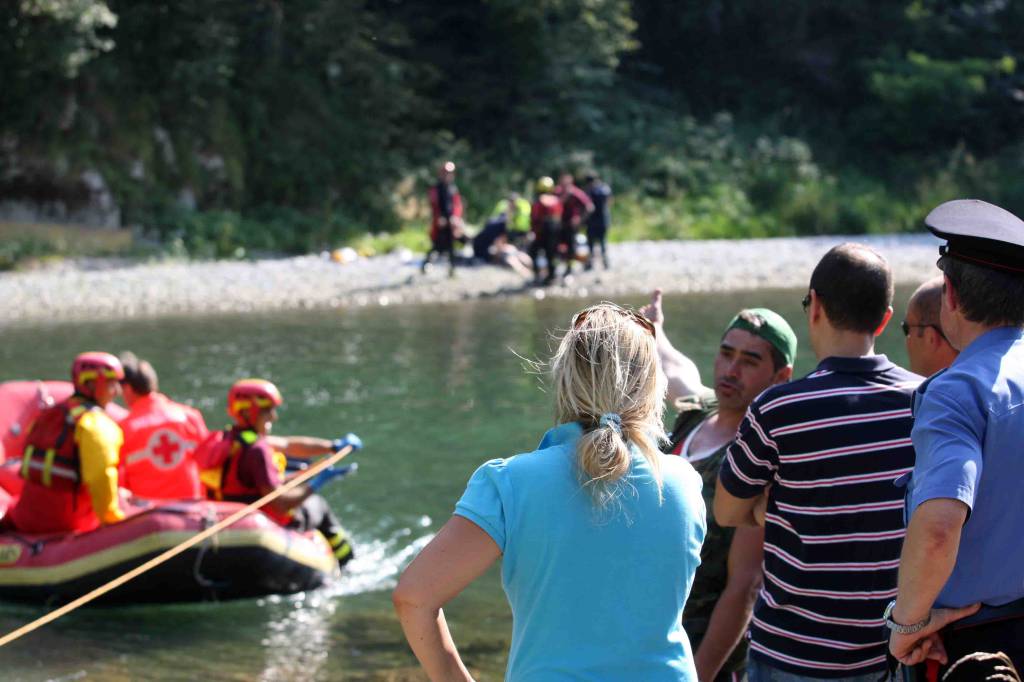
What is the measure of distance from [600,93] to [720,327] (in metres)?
16.4

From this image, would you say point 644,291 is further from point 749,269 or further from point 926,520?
point 926,520

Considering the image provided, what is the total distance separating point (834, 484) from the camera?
3068mm

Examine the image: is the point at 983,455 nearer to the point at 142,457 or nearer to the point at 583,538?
the point at 583,538

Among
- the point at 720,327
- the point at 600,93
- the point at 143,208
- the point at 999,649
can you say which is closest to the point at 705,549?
the point at 999,649

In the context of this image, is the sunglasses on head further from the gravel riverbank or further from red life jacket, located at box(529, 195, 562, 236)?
red life jacket, located at box(529, 195, 562, 236)

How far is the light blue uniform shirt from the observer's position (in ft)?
8.26

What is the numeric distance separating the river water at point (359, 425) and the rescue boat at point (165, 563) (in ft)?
0.39

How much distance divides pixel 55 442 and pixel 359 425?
516cm

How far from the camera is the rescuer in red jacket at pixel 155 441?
27.2ft

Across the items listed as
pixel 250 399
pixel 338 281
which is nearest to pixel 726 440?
pixel 250 399

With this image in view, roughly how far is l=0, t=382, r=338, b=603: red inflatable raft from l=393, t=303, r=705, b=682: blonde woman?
18.1 ft

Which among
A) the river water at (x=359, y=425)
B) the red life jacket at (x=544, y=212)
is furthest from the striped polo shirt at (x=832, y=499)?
the red life jacket at (x=544, y=212)

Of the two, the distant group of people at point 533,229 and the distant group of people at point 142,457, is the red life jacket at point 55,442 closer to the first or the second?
the distant group of people at point 142,457

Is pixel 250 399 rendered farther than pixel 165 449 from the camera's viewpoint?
No
